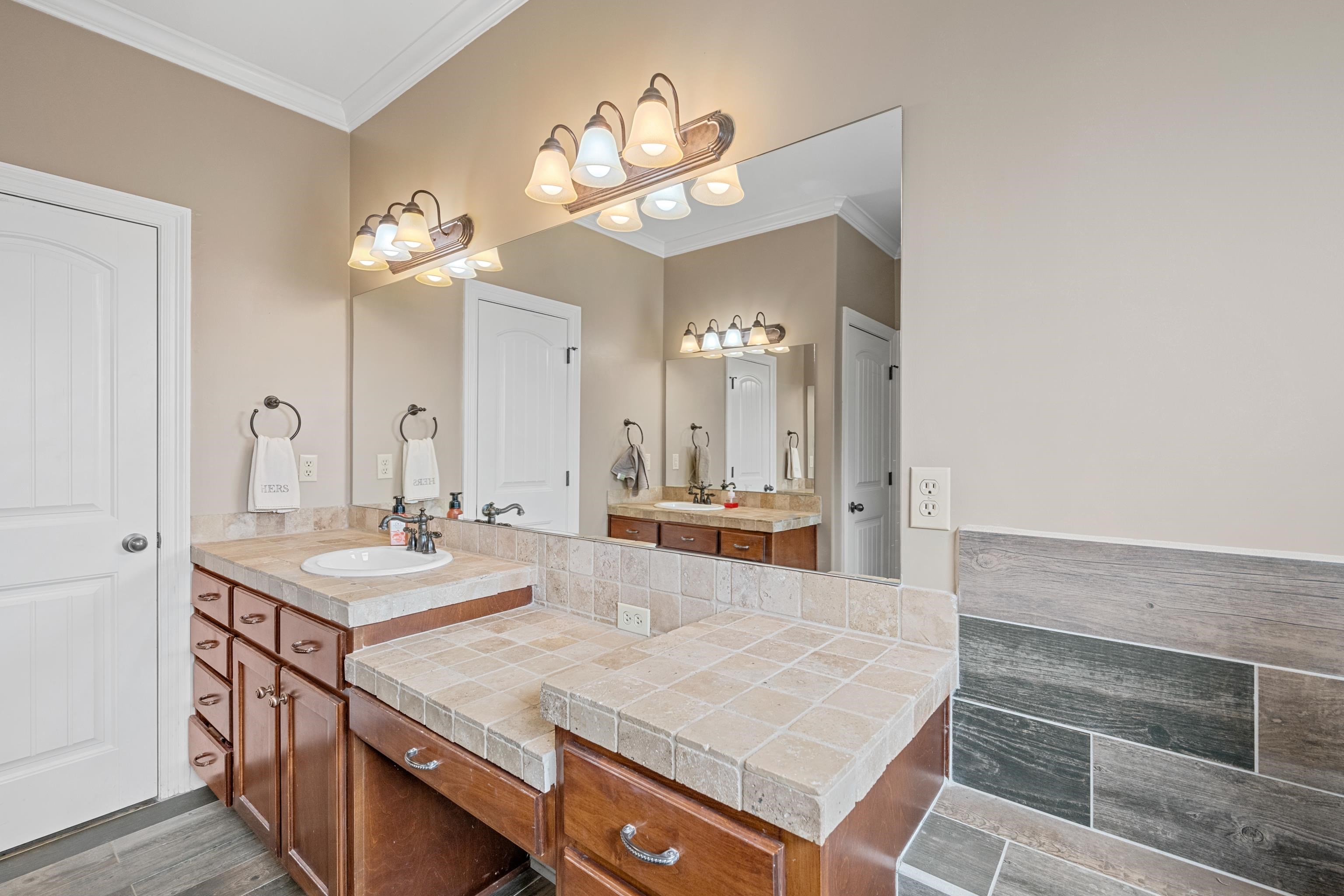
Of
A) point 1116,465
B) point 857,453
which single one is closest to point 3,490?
point 857,453

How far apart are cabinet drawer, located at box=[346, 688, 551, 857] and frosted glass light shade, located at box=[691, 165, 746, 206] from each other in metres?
1.29

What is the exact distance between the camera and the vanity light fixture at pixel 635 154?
1.40 metres

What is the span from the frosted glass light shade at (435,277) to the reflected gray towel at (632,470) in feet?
3.30

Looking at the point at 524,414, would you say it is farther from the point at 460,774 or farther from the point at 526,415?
the point at 460,774

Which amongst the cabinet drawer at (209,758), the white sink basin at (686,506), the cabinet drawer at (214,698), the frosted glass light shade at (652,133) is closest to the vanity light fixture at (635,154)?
the frosted glass light shade at (652,133)

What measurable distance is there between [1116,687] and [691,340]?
3.64 ft

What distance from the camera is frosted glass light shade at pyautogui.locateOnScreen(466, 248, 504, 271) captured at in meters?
2.00

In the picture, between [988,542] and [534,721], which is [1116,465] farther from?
[534,721]

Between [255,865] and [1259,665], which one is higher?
[1259,665]

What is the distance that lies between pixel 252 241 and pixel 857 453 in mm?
2507

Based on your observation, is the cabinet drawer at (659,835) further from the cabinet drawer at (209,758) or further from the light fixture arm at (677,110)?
the cabinet drawer at (209,758)

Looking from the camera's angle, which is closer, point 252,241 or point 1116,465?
point 1116,465

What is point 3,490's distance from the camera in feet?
6.16

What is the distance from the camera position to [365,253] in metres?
2.26
